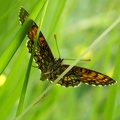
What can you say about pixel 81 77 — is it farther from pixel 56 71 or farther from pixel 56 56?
pixel 56 56

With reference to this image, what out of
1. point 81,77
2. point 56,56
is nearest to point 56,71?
point 81,77

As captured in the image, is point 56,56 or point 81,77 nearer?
point 81,77

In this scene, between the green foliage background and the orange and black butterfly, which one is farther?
the orange and black butterfly

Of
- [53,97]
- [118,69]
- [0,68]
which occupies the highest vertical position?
[0,68]

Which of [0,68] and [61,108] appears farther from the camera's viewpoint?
[61,108]

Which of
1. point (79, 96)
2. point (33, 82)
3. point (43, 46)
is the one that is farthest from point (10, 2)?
point (79, 96)

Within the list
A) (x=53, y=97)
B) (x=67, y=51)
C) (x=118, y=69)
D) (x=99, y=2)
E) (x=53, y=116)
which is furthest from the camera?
(x=99, y=2)

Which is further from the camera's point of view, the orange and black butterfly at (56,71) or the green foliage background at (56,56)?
the orange and black butterfly at (56,71)

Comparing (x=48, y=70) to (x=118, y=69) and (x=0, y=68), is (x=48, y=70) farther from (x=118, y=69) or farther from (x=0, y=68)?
(x=0, y=68)
